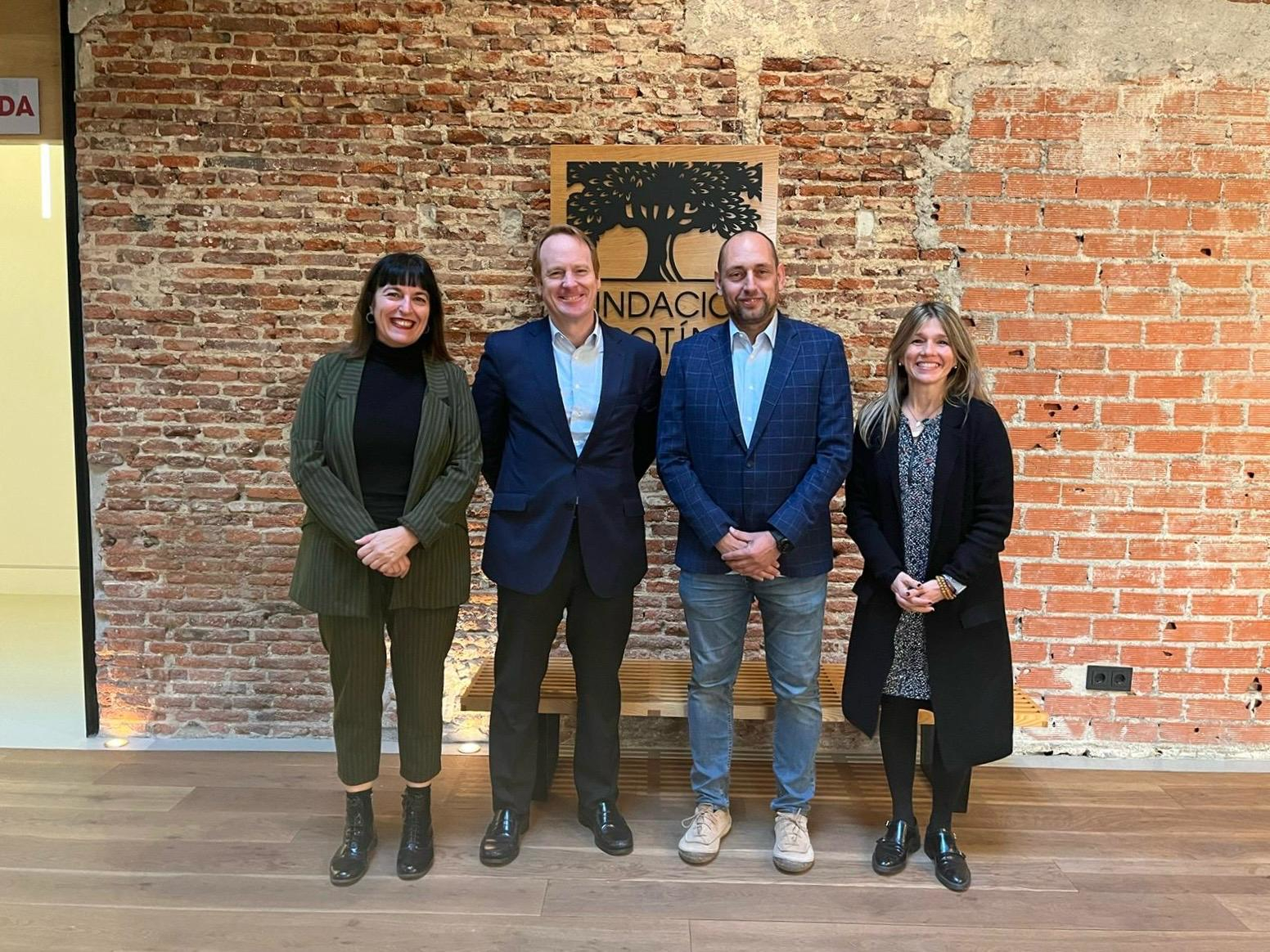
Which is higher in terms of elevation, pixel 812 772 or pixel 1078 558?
pixel 1078 558

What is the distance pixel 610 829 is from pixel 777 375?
157cm

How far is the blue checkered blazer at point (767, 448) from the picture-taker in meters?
2.63

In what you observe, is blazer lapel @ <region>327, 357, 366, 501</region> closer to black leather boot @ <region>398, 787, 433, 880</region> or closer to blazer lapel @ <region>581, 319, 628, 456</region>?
blazer lapel @ <region>581, 319, 628, 456</region>

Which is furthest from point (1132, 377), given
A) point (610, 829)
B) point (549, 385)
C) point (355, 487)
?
point (355, 487)

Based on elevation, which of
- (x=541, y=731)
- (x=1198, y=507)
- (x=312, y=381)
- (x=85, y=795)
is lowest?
(x=85, y=795)

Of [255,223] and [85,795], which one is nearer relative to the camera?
[85,795]

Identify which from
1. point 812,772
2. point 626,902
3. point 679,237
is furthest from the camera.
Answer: point 679,237

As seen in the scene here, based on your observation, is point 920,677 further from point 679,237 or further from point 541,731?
point 679,237

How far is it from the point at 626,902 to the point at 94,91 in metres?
3.66

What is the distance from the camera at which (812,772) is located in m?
2.83

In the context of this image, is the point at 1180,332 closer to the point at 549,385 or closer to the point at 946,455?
the point at 946,455

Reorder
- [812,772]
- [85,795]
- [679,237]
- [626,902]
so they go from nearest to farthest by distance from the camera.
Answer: [626,902] → [812,772] → [85,795] → [679,237]

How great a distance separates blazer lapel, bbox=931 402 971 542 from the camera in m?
2.59

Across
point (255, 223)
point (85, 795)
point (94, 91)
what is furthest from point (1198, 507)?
point (94, 91)
